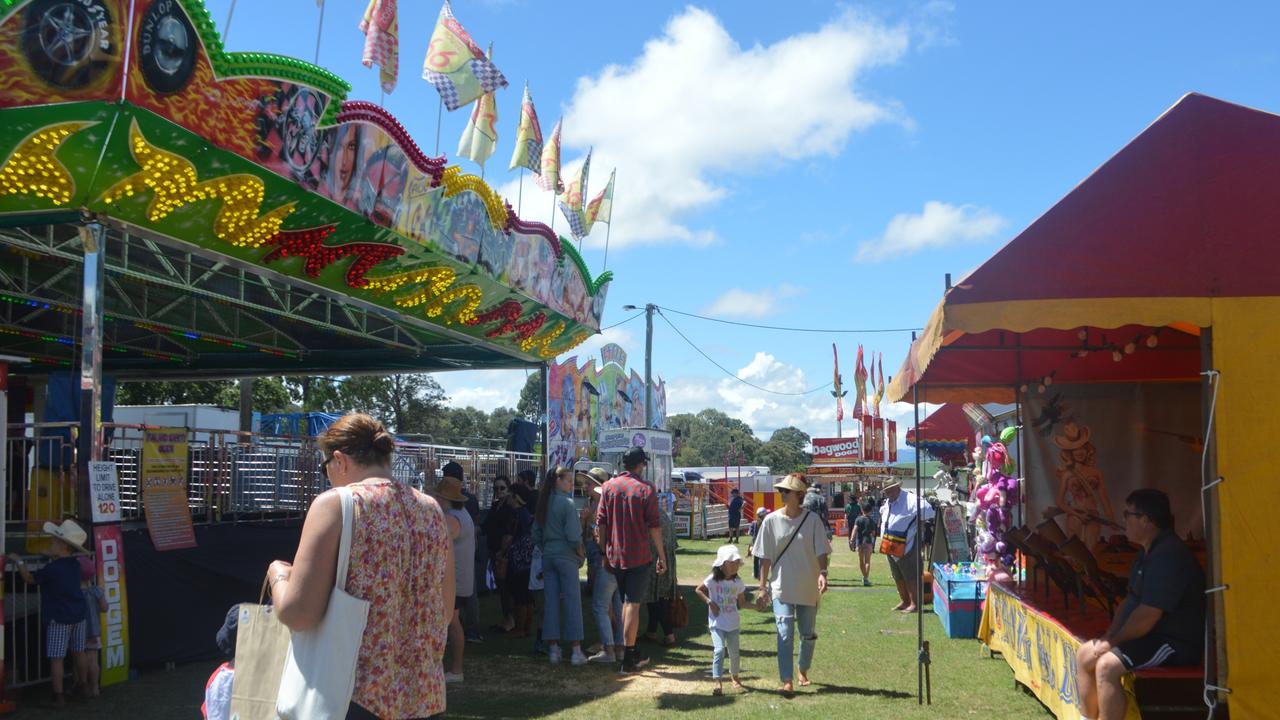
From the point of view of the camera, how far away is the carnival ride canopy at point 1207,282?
5.24 m

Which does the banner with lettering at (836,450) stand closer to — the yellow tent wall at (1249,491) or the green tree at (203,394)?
the green tree at (203,394)

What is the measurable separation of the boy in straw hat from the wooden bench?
7191mm

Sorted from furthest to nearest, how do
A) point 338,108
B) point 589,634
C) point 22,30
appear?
point 589,634
point 338,108
point 22,30

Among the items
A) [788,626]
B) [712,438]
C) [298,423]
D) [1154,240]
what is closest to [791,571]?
[788,626]

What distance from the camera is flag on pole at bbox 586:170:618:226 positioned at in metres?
18.4

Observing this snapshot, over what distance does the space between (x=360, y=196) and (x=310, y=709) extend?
7.97m

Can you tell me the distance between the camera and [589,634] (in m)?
11.2

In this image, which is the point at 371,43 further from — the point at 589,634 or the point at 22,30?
the point at 589,634

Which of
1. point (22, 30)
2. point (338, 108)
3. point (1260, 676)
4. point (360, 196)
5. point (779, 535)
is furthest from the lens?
point (360, 196)

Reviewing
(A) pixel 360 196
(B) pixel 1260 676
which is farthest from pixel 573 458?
(B) pixel 1260 676

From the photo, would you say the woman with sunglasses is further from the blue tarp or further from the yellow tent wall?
the blue tarp

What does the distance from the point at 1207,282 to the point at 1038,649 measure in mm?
2915

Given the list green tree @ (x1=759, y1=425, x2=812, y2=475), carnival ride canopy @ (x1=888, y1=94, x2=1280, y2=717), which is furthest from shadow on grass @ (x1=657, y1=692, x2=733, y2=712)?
green tree @ (x1=759, y1=425, x2=812, y2=475)

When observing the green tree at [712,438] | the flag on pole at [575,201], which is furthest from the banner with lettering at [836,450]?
the green tree at [712,438]
